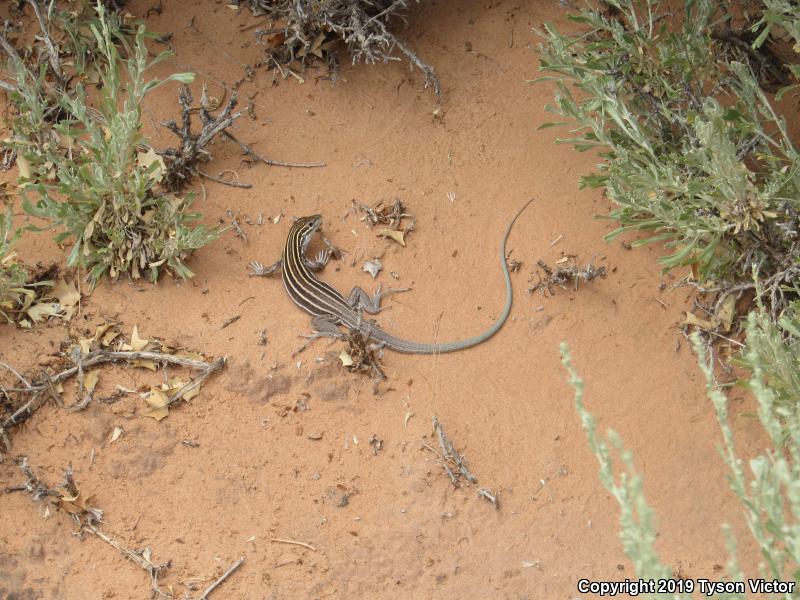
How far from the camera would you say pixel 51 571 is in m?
4.68

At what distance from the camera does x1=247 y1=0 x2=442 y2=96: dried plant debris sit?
635cm

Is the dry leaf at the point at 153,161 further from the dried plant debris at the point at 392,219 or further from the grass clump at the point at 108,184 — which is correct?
the dried plant debris at the point at 392,219

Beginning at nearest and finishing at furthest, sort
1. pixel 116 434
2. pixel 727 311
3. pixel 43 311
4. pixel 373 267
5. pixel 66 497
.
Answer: pixel 66 497 < pixel 116 434 < pixel 727 311 < pixel 43 311 < pixel 373 267

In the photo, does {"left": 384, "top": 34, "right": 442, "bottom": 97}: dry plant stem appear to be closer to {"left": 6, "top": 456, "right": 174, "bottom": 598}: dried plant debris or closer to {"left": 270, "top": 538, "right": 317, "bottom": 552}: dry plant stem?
{"left": 270, "top": 538, "right": 317, "bottom": 552}: dry plant stem

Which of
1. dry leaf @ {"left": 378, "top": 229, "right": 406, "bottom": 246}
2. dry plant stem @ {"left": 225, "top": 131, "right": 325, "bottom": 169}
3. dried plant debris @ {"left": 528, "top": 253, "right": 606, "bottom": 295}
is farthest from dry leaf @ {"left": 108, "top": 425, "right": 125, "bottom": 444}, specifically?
dried plant debris @ {"left": 528, "top": 253, "right": 606, "bottom": 295}

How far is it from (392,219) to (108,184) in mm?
1964

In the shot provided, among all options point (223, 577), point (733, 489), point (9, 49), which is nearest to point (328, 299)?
point (223, 577)

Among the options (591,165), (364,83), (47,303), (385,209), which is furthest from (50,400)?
(591,165)

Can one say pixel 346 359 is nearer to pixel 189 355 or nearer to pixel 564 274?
pixel 189 355

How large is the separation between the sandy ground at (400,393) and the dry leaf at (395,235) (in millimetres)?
51

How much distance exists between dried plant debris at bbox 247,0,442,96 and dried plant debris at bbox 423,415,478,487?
2.92 m

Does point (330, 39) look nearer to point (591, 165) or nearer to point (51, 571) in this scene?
point (591, 165)

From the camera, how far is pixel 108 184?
5578 mm

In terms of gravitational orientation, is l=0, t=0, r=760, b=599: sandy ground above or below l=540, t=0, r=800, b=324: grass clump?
below
